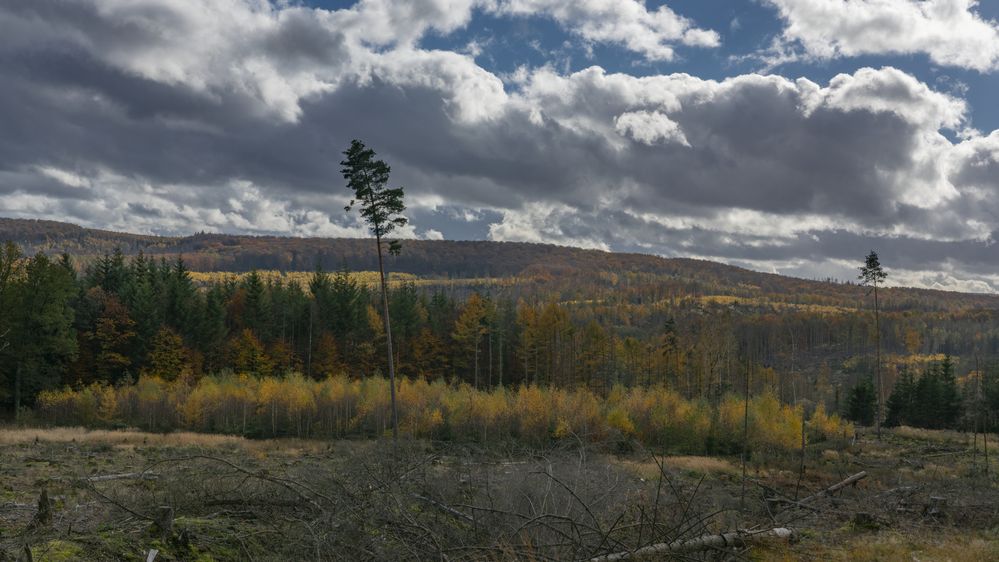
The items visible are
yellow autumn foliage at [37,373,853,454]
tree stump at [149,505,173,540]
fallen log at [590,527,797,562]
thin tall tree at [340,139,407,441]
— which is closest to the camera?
fallen log at [590,527,797,562]

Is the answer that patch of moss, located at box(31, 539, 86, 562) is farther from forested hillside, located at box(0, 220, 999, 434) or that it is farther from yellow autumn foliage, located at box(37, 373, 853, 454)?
forested hillside, located at box(0, 220, 999, 434)

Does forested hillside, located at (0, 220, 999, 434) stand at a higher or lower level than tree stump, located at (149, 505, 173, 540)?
lower

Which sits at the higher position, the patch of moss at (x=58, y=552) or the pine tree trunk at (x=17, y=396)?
the patch of moss at (x=58, y=552)

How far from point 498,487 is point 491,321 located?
5805 cm

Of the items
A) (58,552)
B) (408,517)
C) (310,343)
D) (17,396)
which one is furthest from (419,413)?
(58,552)

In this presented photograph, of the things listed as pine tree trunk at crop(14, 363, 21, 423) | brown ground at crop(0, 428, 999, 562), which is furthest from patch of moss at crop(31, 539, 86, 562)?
pine tree trunk at crop(14, 363, 21, 423)

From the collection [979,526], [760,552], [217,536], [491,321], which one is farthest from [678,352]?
[217,536]

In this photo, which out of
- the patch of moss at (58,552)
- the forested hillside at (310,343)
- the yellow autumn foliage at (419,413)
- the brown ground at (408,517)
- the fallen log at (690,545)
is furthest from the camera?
the forested hillside at (310,343)

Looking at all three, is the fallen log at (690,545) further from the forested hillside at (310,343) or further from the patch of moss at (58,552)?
the forested hillside at (310,343)

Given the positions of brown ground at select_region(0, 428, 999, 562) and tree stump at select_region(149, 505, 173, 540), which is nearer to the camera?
brown ground at select_region(0, 428, 999, 562)

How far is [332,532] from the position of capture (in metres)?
8.25

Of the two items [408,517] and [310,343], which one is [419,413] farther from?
[408,517]

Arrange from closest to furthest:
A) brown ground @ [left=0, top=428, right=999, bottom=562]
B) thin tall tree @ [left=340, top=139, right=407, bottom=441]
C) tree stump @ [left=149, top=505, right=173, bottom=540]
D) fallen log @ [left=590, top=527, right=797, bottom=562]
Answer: fallen log @ [left=590, top=527, right=797, bottom=562] → brown ground @ [left=0, top=428, right=999, bottom=562] → tree stump @ [left=149, top=505, right=173, bottom=540] → thin tall tree @ [left=340, top=139, right=407, bottom=441]

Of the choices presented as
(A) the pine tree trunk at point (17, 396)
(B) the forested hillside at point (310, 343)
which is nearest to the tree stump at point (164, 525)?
(B) the forested hillside at point (310, 343)
